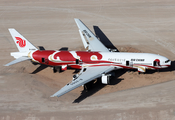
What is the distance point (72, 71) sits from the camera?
160ft

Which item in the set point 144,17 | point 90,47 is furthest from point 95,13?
point 90,47

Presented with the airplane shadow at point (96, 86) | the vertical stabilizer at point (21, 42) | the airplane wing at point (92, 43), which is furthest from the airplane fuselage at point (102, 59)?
the airplane wing at point (92, 43)

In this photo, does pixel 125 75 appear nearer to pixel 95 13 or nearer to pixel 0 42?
pixel 95 13

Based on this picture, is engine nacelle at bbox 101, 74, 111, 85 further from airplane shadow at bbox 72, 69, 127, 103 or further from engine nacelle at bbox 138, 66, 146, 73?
engine nacelle at bbox 138, 66, 146, 73

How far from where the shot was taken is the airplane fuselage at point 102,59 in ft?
143

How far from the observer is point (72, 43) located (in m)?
57.0

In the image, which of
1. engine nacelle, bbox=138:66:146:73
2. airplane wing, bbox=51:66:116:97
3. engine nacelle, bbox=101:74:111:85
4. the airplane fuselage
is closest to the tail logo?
the airplane fuselage

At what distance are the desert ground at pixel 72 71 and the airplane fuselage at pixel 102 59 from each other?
307cm

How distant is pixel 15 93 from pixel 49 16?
109ft

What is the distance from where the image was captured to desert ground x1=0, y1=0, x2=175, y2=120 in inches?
1558

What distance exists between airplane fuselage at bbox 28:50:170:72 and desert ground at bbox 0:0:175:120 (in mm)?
3074

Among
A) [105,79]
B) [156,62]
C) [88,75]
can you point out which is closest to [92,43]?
[88,75]

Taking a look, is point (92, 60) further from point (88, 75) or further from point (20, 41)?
point (20, 41)

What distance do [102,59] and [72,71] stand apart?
8.79 m
